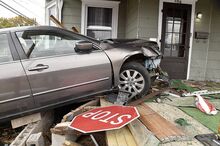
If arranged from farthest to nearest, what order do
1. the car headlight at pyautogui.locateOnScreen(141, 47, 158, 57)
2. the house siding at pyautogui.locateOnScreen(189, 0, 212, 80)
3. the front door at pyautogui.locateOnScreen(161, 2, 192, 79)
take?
the house siding at pyautogui.locateOnScreen(189, 0, 212, 80)
the front door at pyautogui.locateOnScreen(161, 2, 192, 79)
the car headlight at pyautogui.locateOnScreen(141, 47, 158, 57)

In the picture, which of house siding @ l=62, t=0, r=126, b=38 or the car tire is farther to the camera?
house siding @ l=62, t=0, r=126, b=38

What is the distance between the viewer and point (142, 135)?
2836 millimetres

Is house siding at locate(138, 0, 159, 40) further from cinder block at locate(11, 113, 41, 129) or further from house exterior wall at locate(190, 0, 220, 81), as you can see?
cinder block at locate(11, 113, 41, 129)

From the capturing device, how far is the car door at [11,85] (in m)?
3.29

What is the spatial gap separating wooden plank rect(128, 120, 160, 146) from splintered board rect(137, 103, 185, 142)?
60 mm

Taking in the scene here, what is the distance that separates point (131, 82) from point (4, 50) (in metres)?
2.18

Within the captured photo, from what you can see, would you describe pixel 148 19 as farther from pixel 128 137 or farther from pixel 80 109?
pixel 128 137

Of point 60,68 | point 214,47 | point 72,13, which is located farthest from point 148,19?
point 60,68

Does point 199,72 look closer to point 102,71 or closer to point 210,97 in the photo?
point 210,97

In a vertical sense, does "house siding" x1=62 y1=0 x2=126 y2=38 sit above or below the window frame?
above

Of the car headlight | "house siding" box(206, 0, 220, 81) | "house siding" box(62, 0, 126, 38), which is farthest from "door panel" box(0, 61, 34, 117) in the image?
"house siding" box(206, 0, 220, 81)

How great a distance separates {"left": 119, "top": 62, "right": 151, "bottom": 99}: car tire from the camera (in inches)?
163

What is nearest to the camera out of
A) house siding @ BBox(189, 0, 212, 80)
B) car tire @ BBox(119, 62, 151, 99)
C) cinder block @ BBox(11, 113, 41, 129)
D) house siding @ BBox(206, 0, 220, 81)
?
cinder block @ BBox(11, 113, 41, 129)

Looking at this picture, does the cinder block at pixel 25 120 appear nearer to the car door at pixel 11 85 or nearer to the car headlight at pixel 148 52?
the car door at pixel 11 85
